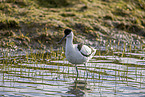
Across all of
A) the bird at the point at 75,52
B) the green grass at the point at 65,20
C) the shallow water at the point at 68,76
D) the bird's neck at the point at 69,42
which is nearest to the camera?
the shallow water at the point at 68,76

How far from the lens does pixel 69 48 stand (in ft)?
30.9

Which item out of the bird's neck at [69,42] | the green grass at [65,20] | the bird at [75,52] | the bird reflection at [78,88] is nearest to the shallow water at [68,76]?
the bird reflection at [78,88]

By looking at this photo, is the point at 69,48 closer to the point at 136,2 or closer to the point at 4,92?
the point at 4,92

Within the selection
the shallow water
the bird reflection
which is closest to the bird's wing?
the shallow water

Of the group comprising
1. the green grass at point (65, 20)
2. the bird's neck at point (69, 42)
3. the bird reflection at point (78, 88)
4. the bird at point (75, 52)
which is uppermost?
the green grass at point (65, 20)

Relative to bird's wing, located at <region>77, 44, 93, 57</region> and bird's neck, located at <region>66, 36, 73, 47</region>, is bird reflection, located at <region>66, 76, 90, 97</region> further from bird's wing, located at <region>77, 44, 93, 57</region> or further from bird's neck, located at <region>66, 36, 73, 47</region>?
bird's neck, located at <region>66, 36, 73, 47</region>

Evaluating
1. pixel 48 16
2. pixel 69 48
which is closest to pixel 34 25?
pixel 48 16

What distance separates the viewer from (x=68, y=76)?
934 centimetres

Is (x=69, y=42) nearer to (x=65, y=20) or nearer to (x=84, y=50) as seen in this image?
(x=84, y=50)

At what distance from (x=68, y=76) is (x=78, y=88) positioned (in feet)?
3.95

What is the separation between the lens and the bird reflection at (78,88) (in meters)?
7.68

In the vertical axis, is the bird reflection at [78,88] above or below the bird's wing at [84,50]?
below

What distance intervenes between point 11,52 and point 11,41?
2.86 ft

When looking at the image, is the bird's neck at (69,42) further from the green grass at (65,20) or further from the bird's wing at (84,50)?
the green grass at (65,20)
